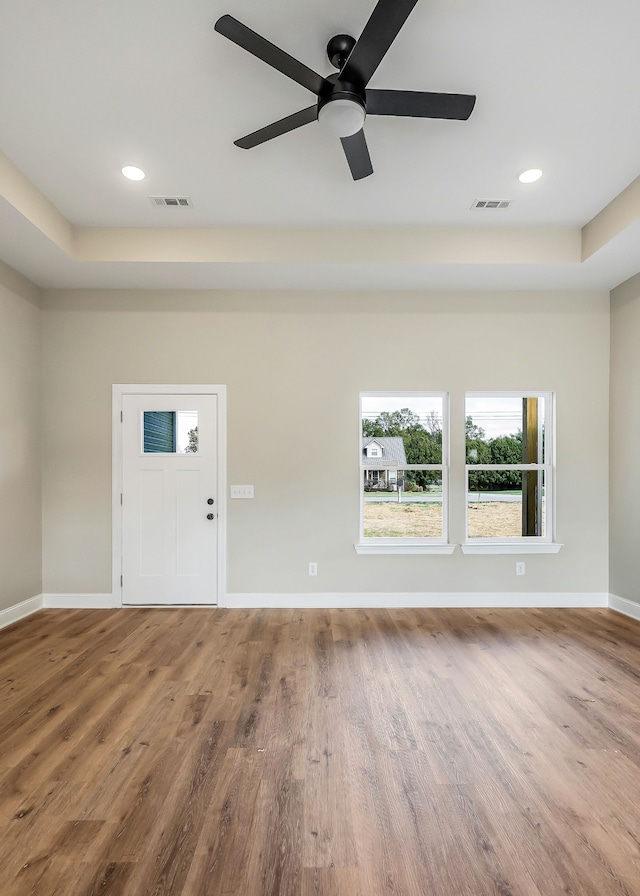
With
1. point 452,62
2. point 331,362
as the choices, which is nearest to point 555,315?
point 331,362

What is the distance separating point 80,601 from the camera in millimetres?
4574

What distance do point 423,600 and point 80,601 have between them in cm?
322

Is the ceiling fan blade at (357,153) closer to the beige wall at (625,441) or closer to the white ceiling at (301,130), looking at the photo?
the white ceiling at (301,130)

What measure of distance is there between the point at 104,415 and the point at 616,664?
15.2ft

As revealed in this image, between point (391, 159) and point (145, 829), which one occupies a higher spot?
point (391, 159)

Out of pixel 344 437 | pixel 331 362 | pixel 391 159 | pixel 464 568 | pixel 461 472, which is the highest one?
pixel 391 159

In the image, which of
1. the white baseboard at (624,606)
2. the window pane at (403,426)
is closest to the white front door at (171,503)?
Result: the window pane at (403,426)

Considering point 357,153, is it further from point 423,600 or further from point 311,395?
point 423,600

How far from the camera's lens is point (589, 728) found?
2518 millimetres

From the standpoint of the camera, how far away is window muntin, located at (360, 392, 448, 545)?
4715 mm

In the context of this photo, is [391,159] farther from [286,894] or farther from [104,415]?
[286,894]

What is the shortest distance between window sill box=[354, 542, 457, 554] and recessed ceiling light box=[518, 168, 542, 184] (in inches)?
120

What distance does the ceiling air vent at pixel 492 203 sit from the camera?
356 cm

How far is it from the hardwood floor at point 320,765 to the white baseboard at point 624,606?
58cm
